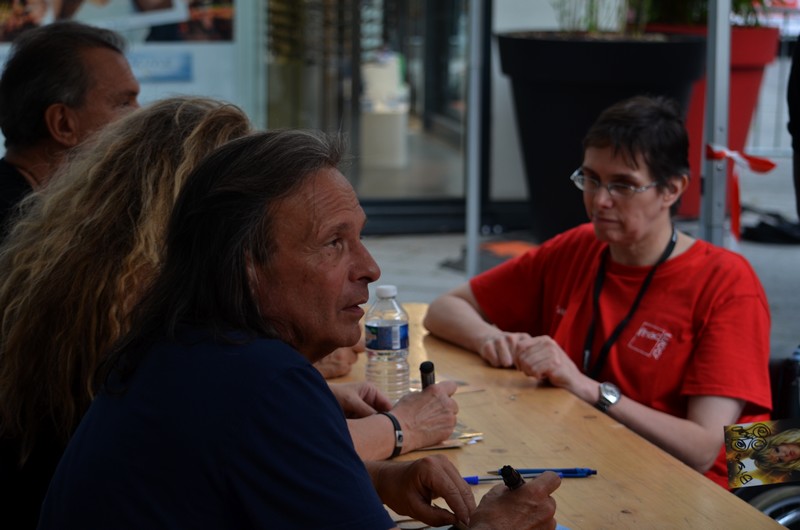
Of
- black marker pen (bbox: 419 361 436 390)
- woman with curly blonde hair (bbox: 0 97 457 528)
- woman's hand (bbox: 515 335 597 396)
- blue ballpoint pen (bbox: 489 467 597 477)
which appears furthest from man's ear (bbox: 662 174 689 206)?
woman with curly blonde hair (bbox: 0 97 457 528)

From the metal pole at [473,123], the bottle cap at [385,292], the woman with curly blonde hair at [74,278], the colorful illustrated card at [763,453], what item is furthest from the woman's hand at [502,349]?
the metal pole at [473,123]

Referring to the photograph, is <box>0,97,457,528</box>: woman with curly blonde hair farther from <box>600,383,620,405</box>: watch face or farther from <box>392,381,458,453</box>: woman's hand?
<box>600,383,620,405</box>: watch face

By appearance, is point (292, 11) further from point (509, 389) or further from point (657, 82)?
point (509, 389)

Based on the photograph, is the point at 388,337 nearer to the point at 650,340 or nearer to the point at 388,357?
the point at 388,357

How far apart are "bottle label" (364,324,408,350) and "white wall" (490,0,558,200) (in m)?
4.56

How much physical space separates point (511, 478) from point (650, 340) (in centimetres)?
113

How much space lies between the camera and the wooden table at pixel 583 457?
200 centimetres

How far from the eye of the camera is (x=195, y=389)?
149 cm

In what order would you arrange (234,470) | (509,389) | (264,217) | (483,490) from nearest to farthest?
(234,470) → (264,217) → (483,490) → (509,389)

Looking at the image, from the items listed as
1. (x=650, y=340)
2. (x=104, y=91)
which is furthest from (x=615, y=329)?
(x=104, y=91)

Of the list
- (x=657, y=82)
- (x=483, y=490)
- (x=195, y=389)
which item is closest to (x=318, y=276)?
(x=195, y=389)

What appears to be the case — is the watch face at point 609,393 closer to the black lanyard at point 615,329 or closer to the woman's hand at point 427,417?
the black lanyard at point 615,329

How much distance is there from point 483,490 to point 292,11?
5.32 meters

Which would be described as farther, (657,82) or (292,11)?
(292,11)
